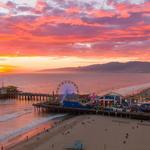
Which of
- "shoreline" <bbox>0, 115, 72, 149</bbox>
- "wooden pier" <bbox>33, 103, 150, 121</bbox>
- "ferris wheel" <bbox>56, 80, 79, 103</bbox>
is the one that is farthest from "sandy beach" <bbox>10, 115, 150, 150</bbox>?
"ferris wheel" <bbox>56, 80, 79, 103</bbox>

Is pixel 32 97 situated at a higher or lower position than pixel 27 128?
higher

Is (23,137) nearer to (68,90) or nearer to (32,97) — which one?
(68,90)

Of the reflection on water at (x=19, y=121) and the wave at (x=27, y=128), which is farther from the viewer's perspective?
the reflection on water at (x=19, y=121)

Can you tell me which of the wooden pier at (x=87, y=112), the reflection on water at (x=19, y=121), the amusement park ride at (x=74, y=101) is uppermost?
the amusement park ride at (x=74, y=101)

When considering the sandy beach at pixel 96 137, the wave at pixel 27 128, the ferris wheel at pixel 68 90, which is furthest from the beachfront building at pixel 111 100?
the sandy beach at pixel 96 137

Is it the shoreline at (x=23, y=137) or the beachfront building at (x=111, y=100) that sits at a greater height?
the beachfront building at (x=111, y=100)

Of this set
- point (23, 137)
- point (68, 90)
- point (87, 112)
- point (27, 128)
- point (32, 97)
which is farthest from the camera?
point (32, 97)

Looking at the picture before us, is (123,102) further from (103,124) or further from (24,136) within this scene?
(24,136)

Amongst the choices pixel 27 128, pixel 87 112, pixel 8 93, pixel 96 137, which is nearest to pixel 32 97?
pixel 8 93

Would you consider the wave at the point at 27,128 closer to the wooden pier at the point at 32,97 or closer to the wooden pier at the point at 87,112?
the wooden pier at the point at 87,112

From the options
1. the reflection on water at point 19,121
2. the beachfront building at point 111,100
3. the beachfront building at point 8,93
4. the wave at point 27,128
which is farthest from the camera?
the beachfront building at point 8,93
